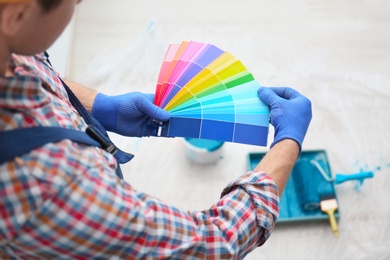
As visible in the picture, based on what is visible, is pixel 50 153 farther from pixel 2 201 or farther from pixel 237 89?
pixel 237 89

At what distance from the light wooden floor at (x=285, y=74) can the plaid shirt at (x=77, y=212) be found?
813mm

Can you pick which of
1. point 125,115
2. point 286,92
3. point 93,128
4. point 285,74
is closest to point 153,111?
point 125,115

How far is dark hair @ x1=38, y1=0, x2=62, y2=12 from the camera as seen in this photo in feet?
1.68

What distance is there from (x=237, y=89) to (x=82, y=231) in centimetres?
52

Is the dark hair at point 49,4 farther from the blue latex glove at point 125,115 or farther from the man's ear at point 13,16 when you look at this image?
the blue latex glove at point 125,115

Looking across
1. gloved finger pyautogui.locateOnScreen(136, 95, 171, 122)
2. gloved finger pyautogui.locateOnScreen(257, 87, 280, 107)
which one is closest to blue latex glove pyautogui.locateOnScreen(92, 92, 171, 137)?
gloved finger pyautogui.locateOnScreen(136, 95, 171, 122)

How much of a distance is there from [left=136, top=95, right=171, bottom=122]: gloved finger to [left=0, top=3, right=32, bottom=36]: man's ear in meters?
0.44

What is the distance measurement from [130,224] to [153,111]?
399mm

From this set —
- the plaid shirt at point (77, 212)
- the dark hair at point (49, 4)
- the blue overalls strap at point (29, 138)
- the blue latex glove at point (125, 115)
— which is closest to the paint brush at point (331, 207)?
the blue latex glove at point (125, 115)

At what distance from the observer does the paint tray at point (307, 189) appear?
1.40 m

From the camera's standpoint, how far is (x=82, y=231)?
54cm

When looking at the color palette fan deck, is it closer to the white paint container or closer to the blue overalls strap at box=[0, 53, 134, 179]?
the blue overalls strap at box=[0, 53, 134, 179]

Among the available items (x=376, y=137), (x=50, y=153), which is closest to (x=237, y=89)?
(x=50, y=153)

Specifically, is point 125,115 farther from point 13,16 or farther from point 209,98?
point 13,16
